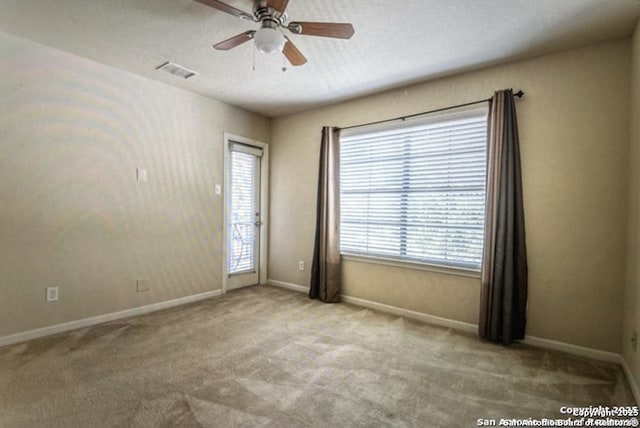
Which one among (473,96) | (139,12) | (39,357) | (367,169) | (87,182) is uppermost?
(139,12)

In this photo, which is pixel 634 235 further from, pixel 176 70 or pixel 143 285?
pixel 143 285

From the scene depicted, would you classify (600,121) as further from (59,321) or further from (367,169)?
(59,321)

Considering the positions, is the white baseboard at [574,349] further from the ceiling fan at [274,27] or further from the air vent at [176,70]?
the air vent at [176,70]

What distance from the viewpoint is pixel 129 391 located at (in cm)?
200

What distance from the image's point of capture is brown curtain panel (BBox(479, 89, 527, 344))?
9.12 ft

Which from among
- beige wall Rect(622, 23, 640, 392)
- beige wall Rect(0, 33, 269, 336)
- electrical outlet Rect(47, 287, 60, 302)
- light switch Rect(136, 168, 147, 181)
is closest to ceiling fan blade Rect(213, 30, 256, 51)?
beige wall Rect(0, 33, 269, 336)

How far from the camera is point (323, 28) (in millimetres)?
2027

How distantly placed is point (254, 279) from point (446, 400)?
339 centimetres

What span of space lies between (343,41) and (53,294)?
3494 mm

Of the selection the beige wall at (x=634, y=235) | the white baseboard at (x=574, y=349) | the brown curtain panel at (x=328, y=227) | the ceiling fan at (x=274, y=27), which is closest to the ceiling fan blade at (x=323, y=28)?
the ceiling fan at (x=274, y=27)

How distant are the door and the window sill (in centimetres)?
154

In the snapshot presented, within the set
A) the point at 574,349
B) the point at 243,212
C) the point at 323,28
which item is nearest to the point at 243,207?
the point at 243,212

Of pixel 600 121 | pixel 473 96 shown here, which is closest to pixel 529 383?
pixel 600 121

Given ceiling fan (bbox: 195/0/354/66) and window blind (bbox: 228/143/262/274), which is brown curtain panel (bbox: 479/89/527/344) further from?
window blind (bbox: 228/143/262/274)
